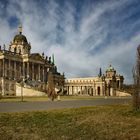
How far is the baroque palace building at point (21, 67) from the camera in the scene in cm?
10322

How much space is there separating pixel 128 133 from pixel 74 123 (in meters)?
3.99

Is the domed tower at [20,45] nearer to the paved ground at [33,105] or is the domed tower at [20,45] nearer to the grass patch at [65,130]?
the paved ground at [33,105]

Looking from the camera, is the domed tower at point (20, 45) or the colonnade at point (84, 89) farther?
the colonnade at point (84, 89)

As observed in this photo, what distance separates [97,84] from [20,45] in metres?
60.8

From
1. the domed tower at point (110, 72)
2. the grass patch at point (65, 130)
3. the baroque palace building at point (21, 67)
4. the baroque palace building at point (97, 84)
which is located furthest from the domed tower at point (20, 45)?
the grass patch at point (65, 130)

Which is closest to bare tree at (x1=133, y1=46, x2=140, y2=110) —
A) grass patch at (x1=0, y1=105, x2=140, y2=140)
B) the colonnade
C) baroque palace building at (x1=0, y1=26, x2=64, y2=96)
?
grass patch at (x1=0, y1=105, x2=140, y2=140)

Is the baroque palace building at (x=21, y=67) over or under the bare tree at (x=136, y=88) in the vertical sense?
over

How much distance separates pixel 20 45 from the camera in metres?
130

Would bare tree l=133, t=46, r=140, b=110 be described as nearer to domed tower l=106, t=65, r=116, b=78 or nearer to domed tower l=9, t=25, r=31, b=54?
domed tower l=9, t=25, r=31, b=54

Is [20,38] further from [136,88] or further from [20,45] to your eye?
[136,88]

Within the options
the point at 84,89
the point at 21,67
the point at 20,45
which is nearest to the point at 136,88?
the point at 21,67

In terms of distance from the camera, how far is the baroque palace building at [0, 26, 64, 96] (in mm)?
103219

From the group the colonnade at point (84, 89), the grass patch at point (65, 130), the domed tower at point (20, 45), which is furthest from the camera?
the colonnade at point (84, 89)

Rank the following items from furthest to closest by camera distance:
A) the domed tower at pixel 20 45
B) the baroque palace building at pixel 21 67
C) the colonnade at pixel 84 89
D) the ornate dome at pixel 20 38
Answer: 1. the colonnade at pixel 84 89
2. the ornate dome at pixel 20 38
3. the domed tower at pixel 20 45
4. the baroque palace building at pixel 21 67
